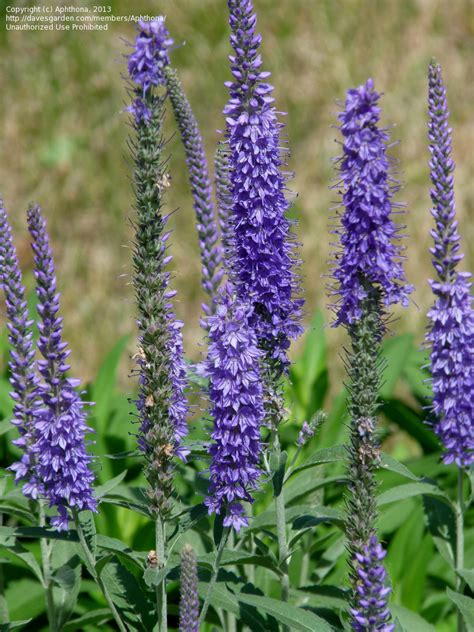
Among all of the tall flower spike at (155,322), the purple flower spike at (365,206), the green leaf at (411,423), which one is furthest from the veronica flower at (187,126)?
the green leaf at (411,423)

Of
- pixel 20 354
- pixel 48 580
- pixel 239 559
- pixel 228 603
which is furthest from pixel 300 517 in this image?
pixel 20 354

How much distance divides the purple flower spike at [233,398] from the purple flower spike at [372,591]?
0.59m

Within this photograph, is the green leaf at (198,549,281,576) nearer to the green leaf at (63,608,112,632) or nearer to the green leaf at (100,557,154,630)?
the green leaf at (100,557,154,630)

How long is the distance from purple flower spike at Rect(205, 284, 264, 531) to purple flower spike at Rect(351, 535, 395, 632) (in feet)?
1.94

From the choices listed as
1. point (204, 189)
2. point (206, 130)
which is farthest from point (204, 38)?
point (204, 189)

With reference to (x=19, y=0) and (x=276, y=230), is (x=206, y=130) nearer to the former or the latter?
(x=19, y=0)

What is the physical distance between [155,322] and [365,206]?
864 mm

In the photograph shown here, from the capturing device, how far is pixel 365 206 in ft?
11.3

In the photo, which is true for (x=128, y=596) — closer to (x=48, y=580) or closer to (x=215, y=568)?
(x=48, y=580)

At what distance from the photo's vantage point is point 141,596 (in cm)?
436

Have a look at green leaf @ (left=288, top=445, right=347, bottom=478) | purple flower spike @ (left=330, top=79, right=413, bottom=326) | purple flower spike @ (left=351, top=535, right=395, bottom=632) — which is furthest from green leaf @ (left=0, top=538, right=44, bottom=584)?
purple flower spike @ (left=330, top=79, right=413, bottom=326)

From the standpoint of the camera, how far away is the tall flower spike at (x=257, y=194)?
374cm

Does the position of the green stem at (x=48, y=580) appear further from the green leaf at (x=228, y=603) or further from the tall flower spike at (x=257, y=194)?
the tall flower spike at (x=257, y=194)

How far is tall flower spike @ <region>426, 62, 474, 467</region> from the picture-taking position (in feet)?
11.8
